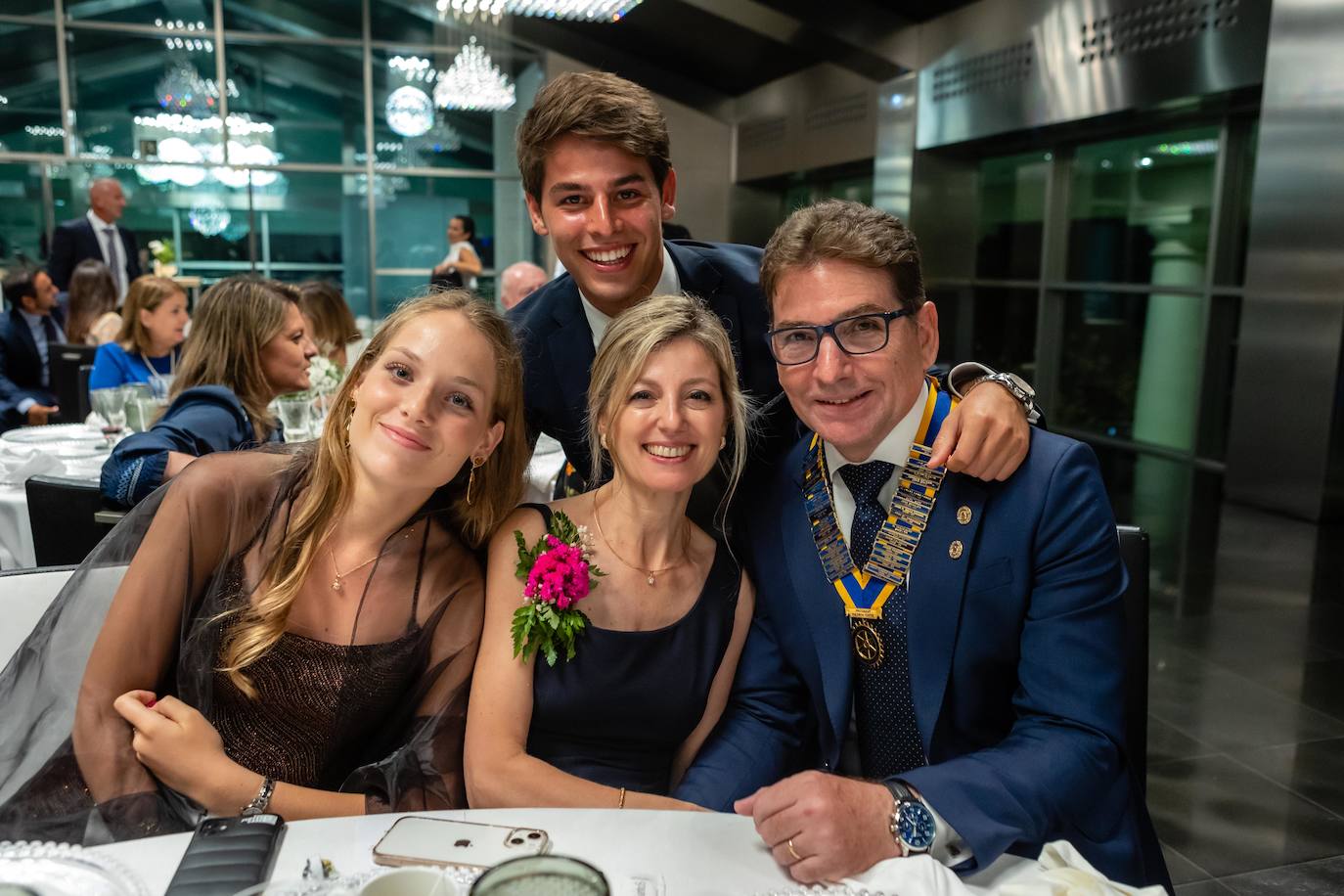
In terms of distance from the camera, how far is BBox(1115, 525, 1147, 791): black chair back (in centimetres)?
177

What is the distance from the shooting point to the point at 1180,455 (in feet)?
27.2

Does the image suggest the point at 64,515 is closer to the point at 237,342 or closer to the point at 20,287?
the point at 237,342

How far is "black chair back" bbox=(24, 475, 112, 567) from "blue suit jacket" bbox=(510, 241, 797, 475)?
113 centimetres

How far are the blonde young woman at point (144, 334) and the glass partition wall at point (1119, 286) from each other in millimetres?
5132

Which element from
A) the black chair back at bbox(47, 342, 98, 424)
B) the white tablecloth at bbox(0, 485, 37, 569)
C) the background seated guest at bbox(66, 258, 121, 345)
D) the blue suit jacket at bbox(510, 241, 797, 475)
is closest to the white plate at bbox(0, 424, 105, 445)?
the white tablecloth at bbox(0, 485, 37, 569)

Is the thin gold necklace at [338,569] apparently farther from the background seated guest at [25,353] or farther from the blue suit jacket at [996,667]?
the background seated guest at [25,353]

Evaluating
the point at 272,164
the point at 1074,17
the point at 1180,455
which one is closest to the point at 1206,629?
the point at 1180,455

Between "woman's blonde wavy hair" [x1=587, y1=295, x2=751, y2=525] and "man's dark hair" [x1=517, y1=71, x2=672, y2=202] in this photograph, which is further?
"man's dark hair" [x1=517, y1=71, x2=672, y2=202]

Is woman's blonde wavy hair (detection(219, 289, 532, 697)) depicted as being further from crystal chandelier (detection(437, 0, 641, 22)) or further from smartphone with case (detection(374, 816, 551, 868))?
crystal chandelier (detection(437, 0, 641, 22))

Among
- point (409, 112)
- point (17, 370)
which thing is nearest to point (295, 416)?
point (17, 370)

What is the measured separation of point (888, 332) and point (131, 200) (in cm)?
1276

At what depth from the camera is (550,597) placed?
5.71ft

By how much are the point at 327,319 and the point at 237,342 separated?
1774 mm

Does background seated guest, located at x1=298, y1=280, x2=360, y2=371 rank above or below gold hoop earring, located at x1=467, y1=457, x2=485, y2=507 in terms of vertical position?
above
